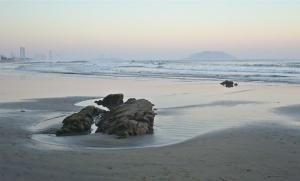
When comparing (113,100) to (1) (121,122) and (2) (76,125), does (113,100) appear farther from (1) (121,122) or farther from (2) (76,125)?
(1) (121,122)

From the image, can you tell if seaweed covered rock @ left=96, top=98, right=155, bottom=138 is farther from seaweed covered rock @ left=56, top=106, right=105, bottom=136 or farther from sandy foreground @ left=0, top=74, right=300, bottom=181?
sandy foreground @ left=0, top=74, right=300, bottom=181

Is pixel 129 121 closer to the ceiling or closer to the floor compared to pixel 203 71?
closer to the floor

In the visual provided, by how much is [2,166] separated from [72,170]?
4.20ft

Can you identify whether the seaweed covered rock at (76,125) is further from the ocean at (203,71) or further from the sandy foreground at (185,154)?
the ocean at (203,71)

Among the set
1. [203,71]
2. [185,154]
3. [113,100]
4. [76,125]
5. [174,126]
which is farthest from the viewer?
[203,71]

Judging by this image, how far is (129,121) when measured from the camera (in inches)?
427

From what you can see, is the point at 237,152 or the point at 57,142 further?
the point at 57,142

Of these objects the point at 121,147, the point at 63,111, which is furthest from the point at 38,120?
the point at 121,147

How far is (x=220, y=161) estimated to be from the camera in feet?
25.4

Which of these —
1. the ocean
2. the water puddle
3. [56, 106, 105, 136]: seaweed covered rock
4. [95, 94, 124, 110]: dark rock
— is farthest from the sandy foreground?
the ocean

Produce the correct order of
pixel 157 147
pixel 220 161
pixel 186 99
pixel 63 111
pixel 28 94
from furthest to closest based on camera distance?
Result: pixel 28 94
pixel 186 99
pixel 63 111
pixel 157 147
pixel 220 161

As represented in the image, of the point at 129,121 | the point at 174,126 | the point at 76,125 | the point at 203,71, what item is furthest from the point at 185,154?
the point at 203,71

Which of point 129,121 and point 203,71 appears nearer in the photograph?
point 129,121

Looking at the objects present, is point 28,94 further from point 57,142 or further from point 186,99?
point 57,142
